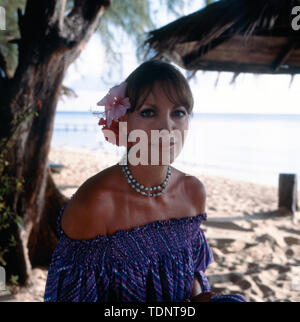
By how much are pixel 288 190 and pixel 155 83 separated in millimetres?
5326

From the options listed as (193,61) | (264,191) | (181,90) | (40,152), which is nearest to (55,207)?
(40,152)

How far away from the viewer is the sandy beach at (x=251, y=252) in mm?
2986

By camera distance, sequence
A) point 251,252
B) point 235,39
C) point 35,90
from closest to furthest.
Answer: point 35,90
point 235,39
point 251,252

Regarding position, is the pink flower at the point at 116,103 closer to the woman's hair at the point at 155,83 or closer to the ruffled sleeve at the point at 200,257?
the woman's hair at the point at 155,83

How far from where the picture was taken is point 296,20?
8.57ft

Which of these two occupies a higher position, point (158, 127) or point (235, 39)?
point (235, 39)

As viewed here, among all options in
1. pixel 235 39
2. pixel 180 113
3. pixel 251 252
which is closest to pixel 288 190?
pixel 251 252

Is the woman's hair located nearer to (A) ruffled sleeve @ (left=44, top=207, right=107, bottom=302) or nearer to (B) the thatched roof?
(A) ruffled sleeve @ (left=44, top=207, right=107, bottom=302)

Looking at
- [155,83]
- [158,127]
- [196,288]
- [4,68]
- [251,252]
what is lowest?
[251,252]

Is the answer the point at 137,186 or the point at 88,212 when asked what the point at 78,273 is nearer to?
the point at 88,212

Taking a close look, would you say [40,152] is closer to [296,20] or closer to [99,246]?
[99,246]

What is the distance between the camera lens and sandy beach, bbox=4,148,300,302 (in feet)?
9.80

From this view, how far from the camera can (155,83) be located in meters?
1.08

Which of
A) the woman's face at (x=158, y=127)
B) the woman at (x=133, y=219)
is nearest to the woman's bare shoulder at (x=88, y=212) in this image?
the woman at (x=133, y=219)
